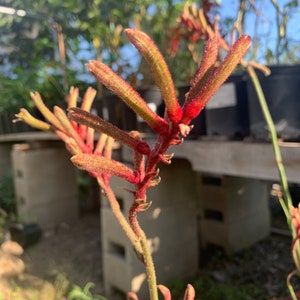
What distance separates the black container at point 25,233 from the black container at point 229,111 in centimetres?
183

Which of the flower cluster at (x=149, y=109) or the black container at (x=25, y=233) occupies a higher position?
the flower cluster at (x=149, y=109)

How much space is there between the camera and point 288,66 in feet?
5.27

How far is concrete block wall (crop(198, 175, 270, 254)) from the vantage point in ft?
8.27

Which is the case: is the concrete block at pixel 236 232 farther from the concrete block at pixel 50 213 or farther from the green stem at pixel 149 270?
the green stem at pixel 149 270

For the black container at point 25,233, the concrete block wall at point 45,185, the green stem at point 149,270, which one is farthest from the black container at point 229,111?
the concrete block wall at point 45,185

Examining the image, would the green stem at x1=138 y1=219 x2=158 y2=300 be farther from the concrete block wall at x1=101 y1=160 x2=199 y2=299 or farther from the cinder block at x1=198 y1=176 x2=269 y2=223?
the cinder block at x1=198 y1=176 x2=269 y2=223

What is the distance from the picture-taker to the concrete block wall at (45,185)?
3254mm

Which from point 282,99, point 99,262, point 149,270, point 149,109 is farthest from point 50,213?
point 149,109

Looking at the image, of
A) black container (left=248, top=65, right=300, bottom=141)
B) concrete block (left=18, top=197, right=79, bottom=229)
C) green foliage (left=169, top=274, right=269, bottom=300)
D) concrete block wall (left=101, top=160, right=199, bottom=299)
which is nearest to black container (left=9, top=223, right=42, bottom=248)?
concrete block (left=18, top=197, right=79, bottom=229)

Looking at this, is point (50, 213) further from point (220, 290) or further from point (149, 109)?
point (149, 109)

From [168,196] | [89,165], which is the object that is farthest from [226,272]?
[89,165]

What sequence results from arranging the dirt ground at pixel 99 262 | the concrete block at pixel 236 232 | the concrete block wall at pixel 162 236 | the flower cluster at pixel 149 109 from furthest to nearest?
the concrete block at pixel 236 232, the dirt ground at pixel 99 262, the concrete block wall at pixel 162 236, the flower cluster at pixel 149 109

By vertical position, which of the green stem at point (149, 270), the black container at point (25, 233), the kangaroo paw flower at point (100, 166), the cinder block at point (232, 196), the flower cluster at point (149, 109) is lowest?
the black container at point (25, 233)

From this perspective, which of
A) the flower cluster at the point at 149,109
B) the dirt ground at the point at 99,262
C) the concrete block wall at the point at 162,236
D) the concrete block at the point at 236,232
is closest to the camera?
the flower cluster at the point at 149,109
